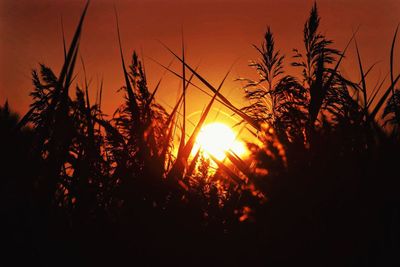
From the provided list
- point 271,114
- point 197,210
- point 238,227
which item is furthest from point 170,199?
point 271,114

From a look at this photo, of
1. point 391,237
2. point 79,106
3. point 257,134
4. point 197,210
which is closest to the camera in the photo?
point 391,237

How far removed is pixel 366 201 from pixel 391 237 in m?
0.16

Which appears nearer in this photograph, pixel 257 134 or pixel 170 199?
pixel 170 199

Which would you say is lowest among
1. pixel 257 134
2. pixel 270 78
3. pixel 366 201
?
pixel 366 201

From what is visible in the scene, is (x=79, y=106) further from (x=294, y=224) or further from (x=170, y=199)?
(x=294, y=224)

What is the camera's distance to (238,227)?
1.61m

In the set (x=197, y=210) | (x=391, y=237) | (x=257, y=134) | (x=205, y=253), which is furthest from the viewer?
(x=257, y=134)

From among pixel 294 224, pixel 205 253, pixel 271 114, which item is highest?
pixel 271 114

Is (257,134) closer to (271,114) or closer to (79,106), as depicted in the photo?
(271,114)

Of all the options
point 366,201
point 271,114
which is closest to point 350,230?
point 366,201

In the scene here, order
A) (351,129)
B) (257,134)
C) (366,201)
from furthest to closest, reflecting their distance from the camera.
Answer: (257,134)
(351,129)
(366,201)

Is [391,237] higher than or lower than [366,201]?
lower

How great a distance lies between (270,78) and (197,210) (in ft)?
5.78

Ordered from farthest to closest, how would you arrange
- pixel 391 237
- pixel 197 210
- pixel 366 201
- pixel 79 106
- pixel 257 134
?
pixel 257 134
pixel 79 106
pixel 197 210
pixel 366 201
pixel 391 237
